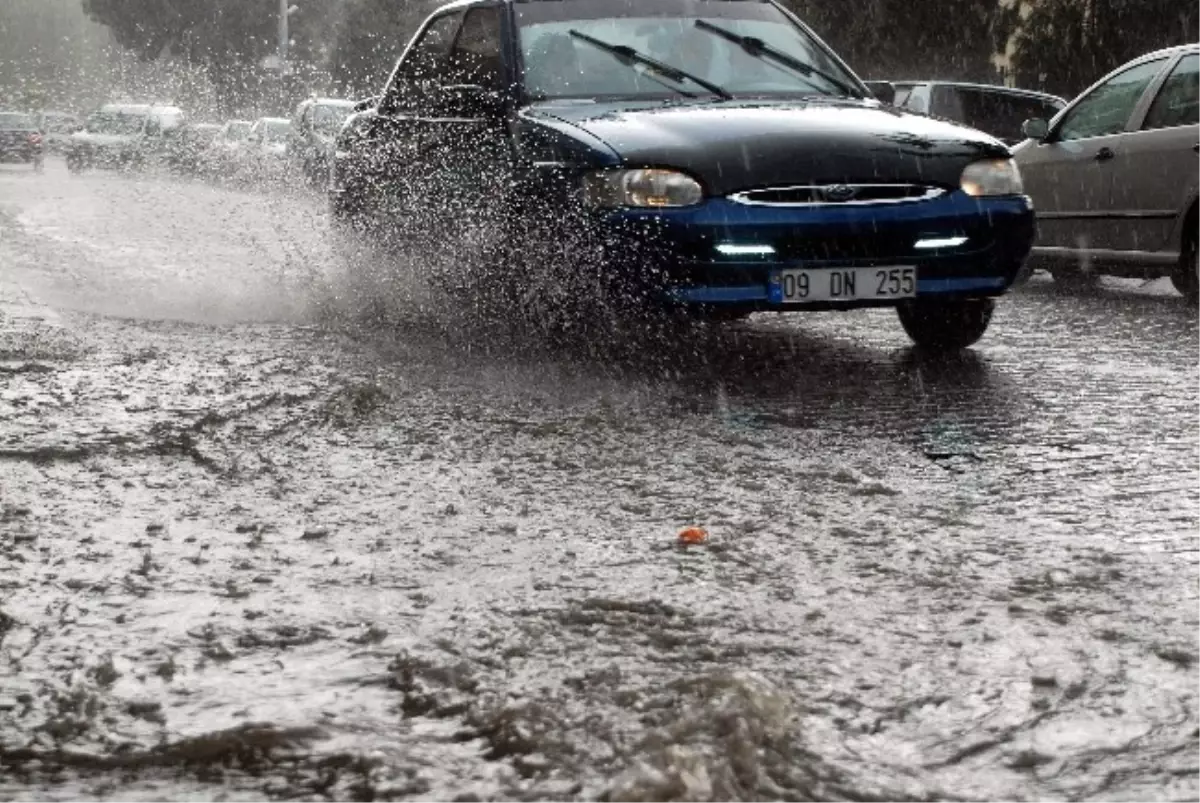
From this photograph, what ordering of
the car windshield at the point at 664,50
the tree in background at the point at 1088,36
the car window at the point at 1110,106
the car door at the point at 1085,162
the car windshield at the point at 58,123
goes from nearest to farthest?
the car windshield at the point at 664,50
the car door at the point at 1085,162
the car window at the point at 1110,106
the tree in background at the point at 1088,36
the car windshield at the point at 58,123

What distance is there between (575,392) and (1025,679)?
3503 millimetres

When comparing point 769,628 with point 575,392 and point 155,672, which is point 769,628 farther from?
point 575,392

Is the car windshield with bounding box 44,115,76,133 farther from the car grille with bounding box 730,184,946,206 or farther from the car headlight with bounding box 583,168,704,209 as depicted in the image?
the car grille with bounding box 730,184,946,206

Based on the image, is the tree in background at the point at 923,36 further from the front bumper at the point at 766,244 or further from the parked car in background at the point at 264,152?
the front bumper at the point at 766,244

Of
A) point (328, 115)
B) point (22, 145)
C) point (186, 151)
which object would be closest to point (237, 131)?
point (186, 151)

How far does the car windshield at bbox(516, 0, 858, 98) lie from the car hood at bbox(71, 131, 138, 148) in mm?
36225

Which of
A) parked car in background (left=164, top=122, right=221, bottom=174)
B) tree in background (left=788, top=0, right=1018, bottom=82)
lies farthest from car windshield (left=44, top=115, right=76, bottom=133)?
tree in background (left=788, top=0, right=1018, bottom=82)

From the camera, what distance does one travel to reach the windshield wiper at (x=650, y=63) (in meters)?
8.02

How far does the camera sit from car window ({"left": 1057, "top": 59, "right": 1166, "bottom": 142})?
11.6m

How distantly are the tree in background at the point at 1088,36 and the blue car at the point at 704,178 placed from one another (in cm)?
1488

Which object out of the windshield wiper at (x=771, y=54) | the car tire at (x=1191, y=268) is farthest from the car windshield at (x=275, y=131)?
the windshield wiper at (x=771, y=54)

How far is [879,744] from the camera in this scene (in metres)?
2.82

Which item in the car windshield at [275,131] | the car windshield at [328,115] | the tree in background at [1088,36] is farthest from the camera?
the car windshield at [275,131]

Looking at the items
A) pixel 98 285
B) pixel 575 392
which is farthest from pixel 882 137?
pixel 98 285
